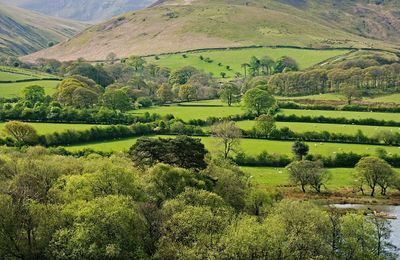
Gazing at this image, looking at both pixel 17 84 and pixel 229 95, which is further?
pixel 17 84

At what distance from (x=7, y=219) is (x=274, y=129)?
83444mm

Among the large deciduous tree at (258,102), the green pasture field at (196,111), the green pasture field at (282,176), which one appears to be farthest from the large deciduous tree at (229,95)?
the green pasture field at (282,176)

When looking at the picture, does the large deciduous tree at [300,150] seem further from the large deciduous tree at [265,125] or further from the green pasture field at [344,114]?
the green pasture field at [344,114]

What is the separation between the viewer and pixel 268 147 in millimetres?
117938

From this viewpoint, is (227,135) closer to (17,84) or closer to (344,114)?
(344,114)

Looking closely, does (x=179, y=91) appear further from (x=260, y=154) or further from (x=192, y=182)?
(x=192, y=182)

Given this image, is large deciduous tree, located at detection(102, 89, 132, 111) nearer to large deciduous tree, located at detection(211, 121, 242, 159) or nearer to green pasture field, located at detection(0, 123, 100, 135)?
green pasture field, located at detection(0, 123, 100, 135)

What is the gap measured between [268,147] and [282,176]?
14454mm

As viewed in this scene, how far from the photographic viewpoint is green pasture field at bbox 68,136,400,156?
112600mm

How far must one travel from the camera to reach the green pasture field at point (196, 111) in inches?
5896

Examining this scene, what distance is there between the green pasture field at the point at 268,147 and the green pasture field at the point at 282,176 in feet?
20.7

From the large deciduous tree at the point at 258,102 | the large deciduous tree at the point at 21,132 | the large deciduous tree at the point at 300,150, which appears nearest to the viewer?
the large deciduous tree at the point at 21,132

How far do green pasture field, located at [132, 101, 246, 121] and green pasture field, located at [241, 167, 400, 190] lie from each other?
134 ft

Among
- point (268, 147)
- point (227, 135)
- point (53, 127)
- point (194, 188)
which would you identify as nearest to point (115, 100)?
point (53, 127)
